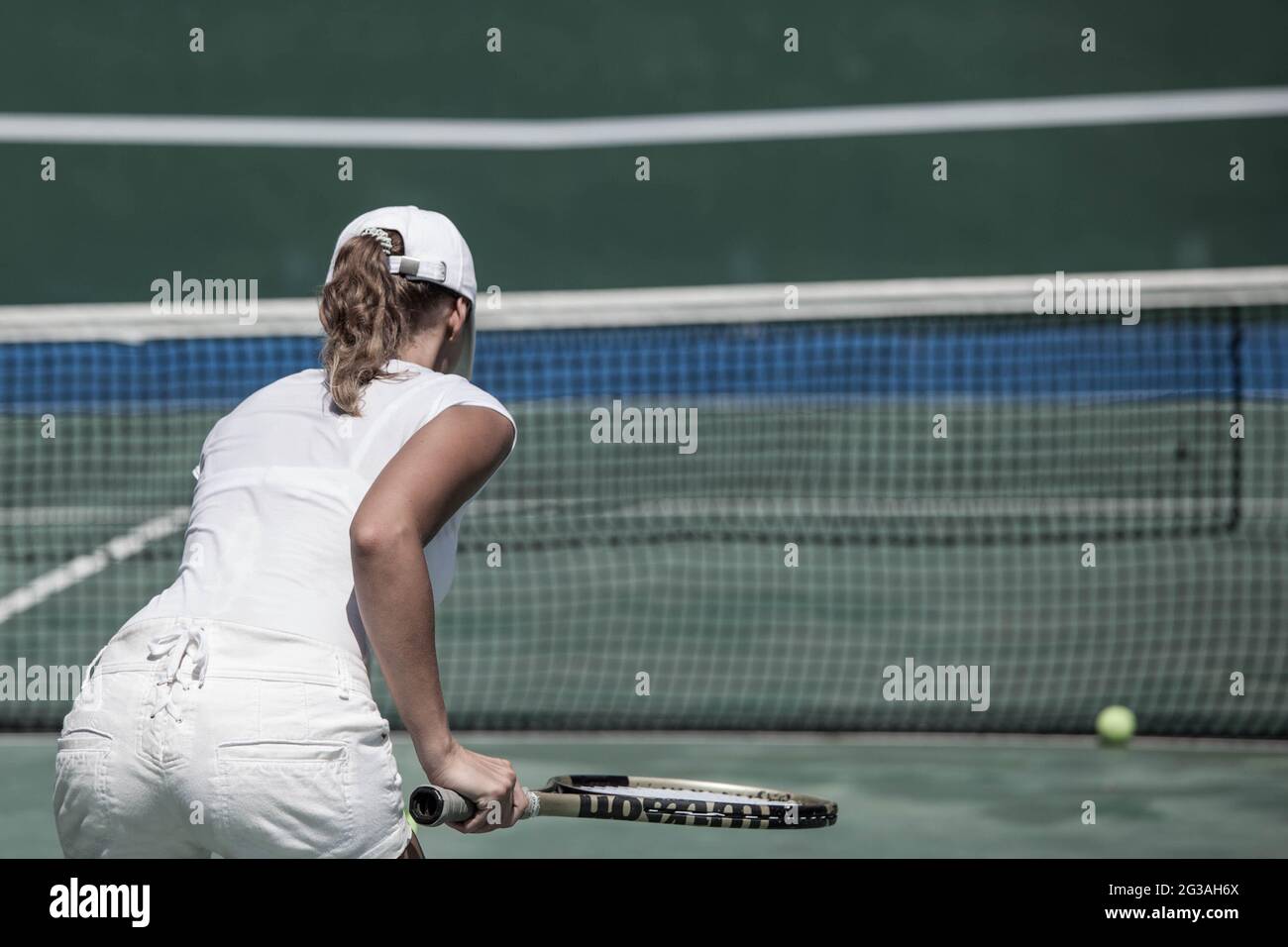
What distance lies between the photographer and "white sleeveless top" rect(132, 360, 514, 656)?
2162mm

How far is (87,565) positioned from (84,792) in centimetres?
741

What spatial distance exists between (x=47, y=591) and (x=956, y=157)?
11993mm

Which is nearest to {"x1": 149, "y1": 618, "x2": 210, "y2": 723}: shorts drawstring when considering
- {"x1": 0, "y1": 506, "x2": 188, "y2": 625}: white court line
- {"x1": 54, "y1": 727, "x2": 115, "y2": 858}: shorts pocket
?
{"x1": 54, "y1": 727, "x2": 115, "y2": 858}: shorts pocket

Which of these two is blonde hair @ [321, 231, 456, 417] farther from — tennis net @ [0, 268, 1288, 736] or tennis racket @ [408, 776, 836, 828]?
tennis net @ [0, 268, 1288, 736]

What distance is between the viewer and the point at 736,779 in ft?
17.1

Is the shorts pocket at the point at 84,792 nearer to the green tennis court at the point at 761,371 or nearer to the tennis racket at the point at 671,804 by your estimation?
the tennis racket at the point at 671,804

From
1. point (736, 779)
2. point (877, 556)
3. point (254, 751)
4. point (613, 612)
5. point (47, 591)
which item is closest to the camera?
point (254, 751)

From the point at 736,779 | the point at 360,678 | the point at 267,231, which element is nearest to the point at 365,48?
the point at 267,231

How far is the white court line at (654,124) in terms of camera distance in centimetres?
1739

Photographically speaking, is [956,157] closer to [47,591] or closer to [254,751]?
[47,591]

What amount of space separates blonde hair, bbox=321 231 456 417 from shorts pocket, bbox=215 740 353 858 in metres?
0.56

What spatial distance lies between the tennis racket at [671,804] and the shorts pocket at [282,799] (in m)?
0.43

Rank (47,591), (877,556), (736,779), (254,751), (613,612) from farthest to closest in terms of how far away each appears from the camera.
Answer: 1. (877,556)
2. (47,591)
3. (613,612)
4. (736,779)
5. (254,751)

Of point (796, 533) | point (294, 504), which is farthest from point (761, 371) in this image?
point (294, 504)
